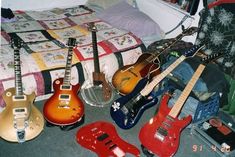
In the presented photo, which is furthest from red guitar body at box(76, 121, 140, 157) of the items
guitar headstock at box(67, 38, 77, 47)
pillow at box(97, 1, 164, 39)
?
pillow at box(97, 1, 164, 39)

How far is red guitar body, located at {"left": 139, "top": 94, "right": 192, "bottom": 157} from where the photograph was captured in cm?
220

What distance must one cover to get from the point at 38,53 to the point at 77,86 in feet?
1.70

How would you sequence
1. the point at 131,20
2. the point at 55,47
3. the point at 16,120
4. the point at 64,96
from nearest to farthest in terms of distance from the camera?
the point at 16,120 < the point at 64,96 < the point at 55,47 < the point at 131,20

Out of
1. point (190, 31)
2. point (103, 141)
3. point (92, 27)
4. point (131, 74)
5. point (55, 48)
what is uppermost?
point (190, 31)

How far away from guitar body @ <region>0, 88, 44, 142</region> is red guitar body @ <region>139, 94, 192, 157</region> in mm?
869

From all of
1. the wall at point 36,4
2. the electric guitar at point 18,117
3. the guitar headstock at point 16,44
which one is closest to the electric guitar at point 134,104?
the electric guitar at point 18,117

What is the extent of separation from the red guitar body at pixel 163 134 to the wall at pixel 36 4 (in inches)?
88.8

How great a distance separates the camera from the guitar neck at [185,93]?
2.33 metres

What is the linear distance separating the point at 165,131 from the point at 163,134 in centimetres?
3

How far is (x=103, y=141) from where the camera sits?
2.31 m

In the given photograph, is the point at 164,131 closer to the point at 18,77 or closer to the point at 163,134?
the point at 163,134

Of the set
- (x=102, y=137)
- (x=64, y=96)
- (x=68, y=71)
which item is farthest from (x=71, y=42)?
(x=102, y=137)

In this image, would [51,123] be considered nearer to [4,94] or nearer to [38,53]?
[4,94]

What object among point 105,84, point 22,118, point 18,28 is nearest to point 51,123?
point 22,118
